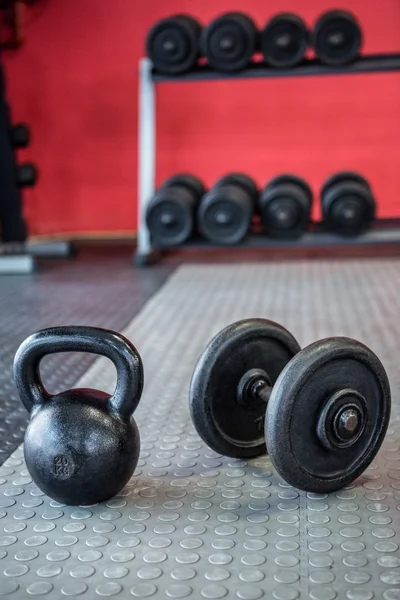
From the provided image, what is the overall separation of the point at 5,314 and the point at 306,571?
5.67 ft

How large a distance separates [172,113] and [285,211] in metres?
1.39

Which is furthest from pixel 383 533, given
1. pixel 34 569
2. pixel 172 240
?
pixel 172 240

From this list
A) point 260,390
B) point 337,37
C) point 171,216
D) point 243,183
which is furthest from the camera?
point 243,183

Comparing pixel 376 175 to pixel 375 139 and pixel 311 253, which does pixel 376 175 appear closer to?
pixel 375 139

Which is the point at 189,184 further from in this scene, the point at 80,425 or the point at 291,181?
the point at 80,425

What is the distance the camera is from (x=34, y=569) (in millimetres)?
901

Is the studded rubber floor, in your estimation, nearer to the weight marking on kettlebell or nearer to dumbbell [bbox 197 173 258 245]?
the weight marking on kettlebell

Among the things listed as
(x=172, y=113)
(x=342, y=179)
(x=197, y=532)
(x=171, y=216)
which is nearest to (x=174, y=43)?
(x=171, y=216)

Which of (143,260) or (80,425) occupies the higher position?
(80,425)

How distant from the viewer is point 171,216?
3258 mm

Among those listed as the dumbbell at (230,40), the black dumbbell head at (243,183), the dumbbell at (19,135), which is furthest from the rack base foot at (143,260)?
the dumbbell at (230,40)

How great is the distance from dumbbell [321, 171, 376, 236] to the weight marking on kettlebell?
2.44 meters

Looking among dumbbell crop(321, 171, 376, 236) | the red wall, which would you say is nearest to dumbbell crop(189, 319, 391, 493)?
dumbbell crop(321, 171, 376, 236)

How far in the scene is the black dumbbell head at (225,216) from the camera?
10.5 ft
